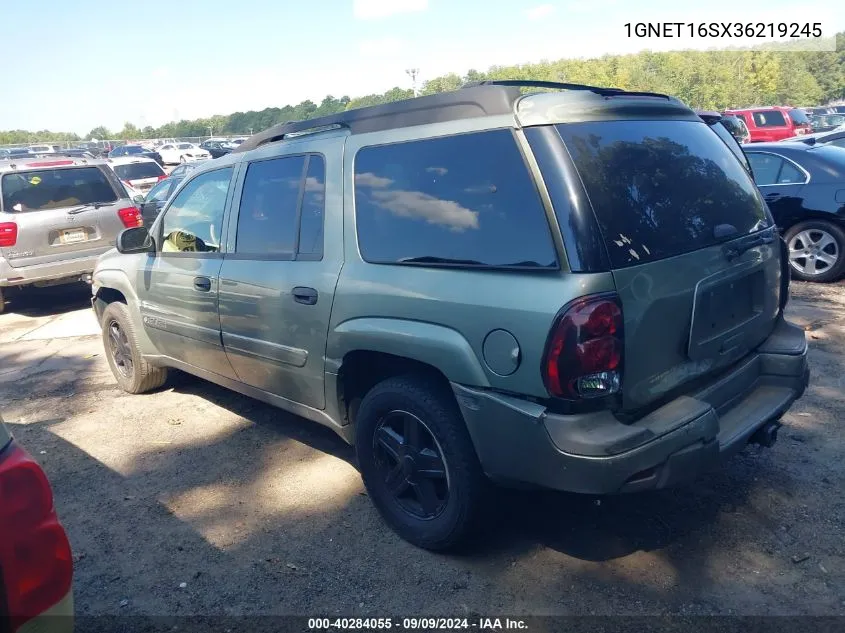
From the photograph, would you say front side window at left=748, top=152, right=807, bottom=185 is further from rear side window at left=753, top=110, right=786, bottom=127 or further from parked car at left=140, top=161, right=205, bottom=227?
rear side window at left=753, top=110, right=786, bottom=127

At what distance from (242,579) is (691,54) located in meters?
50.6

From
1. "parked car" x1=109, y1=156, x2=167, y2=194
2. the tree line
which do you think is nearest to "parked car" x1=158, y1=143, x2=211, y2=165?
the tree line

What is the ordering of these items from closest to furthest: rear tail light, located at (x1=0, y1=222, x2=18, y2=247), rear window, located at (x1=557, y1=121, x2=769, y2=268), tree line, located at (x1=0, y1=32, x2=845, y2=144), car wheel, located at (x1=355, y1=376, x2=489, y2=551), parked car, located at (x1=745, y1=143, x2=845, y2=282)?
rear window, located at (x1=557, y1=121, x2=769, y2=268), car wheel, located at (x1=355, y1=376, x2=489, y2=551), parked car, located at (x1=745, y1=143, x2=845, y2=282), rear tail light, located at (x1=0, y1=222, x2=18, y2=247), tree line, located at (x1=0, y1=32, x2=845, y2=144)

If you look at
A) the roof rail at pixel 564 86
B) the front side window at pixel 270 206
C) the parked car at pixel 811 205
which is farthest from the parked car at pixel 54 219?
the parked car at pixel 811 205

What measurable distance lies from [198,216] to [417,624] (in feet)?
9.83

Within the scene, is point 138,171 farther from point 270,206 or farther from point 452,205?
point 452,205

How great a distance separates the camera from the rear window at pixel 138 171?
2016cm

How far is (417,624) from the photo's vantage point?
286 cm

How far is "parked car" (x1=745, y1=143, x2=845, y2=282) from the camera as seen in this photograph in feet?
25.3

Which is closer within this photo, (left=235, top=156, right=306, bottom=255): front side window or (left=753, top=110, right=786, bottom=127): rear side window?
(left=235, top=156, right=306, bottom=255): front side window

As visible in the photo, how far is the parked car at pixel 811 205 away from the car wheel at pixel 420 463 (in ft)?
19.6

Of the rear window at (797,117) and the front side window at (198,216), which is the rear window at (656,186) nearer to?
the front side window at (198,216)

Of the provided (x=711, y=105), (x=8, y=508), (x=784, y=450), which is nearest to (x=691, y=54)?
(x=711, y=105)

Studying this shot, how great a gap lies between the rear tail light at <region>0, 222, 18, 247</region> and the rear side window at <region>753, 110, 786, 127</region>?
19670 mm
